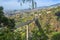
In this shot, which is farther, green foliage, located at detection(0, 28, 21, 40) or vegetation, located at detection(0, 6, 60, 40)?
vegetation, located at detection(0, 6, 60, 40)

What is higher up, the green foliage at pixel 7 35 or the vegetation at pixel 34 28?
the green foliage at pixel 7 35

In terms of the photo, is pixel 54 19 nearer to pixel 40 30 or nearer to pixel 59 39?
pixel 59 39

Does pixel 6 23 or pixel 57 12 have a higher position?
pixel 6 23

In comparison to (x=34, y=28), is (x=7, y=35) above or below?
above

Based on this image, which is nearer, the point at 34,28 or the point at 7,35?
the point at 7,35

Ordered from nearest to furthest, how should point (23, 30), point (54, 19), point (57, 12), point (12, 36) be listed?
point (12, 36) < point (23, 30) < point (54, 19) < point (57, 12)

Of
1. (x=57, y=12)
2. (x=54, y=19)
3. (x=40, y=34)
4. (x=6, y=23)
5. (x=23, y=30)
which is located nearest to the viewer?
(x=40, y=34)

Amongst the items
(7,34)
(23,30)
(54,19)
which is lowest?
(54,19)

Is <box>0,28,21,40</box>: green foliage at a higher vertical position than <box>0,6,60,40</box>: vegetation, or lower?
higher

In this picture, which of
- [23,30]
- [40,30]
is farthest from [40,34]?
[23,30]

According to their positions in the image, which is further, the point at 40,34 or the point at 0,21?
the point at 0,21

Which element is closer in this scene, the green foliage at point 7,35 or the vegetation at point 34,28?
the green foliage at point 7,35
